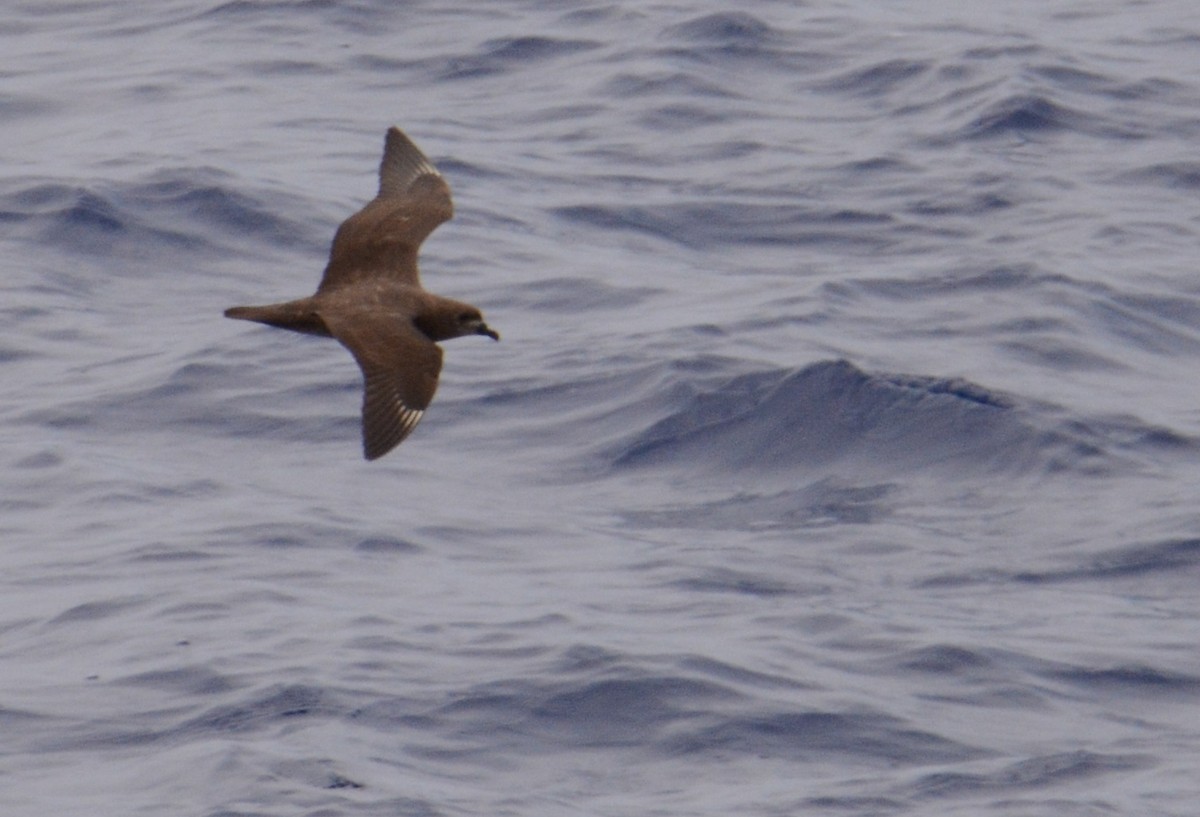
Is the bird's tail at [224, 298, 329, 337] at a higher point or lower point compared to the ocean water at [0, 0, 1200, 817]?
higher

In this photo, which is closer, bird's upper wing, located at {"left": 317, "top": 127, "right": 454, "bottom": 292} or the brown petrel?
the brown petrel

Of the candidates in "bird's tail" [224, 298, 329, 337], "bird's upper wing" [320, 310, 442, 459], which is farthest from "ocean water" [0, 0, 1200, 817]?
"bird's tail" [224, 298, 329, 337]

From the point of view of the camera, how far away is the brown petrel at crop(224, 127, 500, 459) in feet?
26.7

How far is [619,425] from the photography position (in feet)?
39.7

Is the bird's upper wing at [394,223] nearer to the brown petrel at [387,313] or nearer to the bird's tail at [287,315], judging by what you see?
the brown petrel at [387,313]

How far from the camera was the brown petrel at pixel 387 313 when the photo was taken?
8148 mm

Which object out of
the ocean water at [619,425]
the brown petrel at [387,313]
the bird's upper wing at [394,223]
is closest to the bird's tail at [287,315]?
the brown petrel at [387,313]

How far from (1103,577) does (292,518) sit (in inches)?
144

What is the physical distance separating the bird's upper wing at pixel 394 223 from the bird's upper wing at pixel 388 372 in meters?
0.66

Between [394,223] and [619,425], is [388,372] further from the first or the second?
[619,425]

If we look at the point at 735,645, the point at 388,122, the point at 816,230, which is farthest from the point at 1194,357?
the point at 388,122

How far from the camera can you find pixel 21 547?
10742 millimetres

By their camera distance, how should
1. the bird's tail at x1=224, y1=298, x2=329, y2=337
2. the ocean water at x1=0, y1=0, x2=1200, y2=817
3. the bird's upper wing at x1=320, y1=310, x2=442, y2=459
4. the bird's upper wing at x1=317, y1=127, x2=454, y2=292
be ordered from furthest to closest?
the bird's upper wing at x1=317, y1=127, x2=454, y2=292, the ocean water at x1=0, y1=0, x2=1200, y2=817, the bird's tail at x1=224, y1=298, x2=329, y2=337, the bird's upper wing at x1=320, y1=310, x2=442, y2=459

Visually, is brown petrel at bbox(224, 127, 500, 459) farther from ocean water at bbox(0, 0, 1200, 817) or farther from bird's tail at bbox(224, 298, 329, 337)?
ocean water at bbox(0, 0, 1200, 817)
